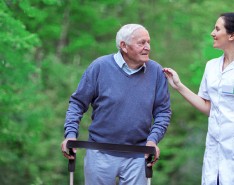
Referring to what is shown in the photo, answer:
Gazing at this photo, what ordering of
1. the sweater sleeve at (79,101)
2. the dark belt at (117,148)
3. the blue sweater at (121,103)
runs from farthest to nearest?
the sweater sleeve at (79,101) < the blue sweater at (121,103) < the dark belt at (117,148)

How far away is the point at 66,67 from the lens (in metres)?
14.9

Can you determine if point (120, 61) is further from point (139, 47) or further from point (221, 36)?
point (221, 36)

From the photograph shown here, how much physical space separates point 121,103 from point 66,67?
32.7 feet

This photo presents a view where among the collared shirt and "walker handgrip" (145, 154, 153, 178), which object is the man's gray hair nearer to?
the collared shirt

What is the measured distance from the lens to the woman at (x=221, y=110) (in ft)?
16.5

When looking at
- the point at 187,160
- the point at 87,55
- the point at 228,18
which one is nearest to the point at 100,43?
the point at 87,55

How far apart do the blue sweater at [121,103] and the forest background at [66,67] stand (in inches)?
126

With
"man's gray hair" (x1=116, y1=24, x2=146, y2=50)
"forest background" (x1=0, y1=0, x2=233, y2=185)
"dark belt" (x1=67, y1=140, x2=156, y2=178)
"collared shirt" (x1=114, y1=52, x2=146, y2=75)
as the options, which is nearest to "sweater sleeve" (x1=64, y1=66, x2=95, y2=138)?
"dark belt" (x1=67, y1=140, x2=156, y2=178)

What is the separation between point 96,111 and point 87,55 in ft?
42.2

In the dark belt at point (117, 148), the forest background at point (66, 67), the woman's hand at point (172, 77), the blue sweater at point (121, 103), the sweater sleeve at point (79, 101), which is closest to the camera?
the dark belt at point (117, 148)

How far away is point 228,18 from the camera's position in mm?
5230

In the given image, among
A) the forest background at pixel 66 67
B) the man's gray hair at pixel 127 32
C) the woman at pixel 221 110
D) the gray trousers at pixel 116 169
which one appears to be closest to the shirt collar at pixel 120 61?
the man's gray hair at pixel 127 32

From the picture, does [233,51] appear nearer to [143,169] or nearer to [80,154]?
[143,169]

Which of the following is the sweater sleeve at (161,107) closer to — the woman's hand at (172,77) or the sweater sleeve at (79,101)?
the woman's hand at (172,77)
